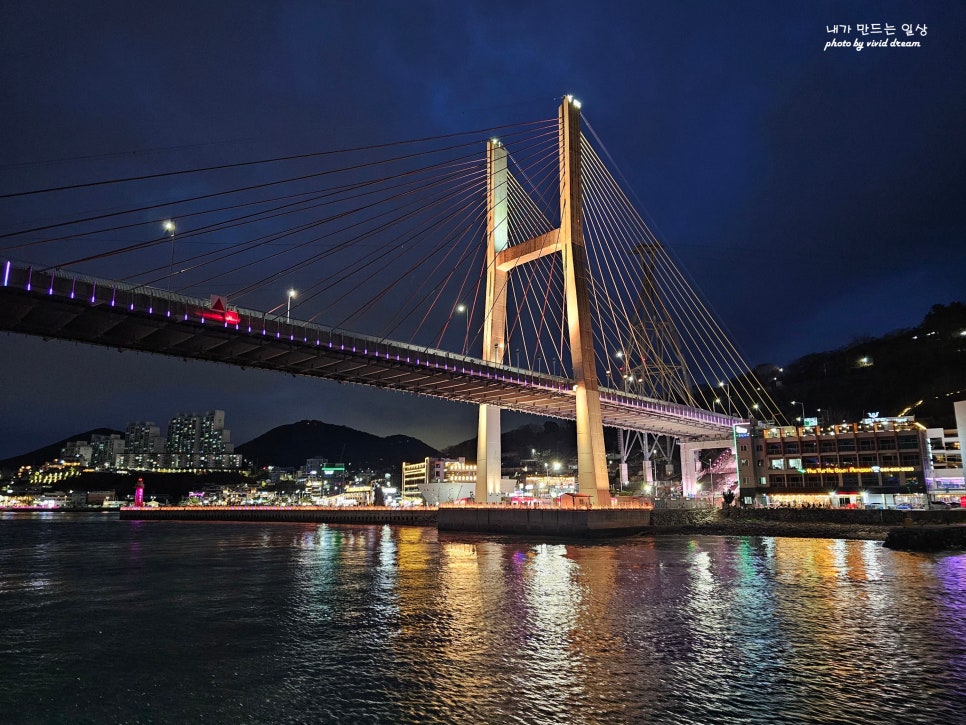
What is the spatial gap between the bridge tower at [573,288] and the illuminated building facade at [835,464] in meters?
24.9

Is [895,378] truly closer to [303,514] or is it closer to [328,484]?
[303,514]

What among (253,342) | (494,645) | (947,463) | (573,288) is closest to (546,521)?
(573,288)

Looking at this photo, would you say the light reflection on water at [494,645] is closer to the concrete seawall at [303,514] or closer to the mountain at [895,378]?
the concrete seawall at [303,514]

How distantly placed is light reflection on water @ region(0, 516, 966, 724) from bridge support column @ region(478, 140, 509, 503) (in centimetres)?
2362

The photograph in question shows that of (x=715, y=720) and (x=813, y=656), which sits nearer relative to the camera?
(x=715, y=720)

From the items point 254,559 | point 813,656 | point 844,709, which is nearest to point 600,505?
point 254,559

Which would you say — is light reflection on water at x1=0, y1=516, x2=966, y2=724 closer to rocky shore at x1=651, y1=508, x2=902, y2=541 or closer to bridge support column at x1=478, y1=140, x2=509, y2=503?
rocky shore at x1=651, y1=508, x2=902, y2=541

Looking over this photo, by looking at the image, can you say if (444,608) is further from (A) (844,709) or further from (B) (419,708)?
(A) (844,709)

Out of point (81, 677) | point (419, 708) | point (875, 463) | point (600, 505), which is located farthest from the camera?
point (875, 463)

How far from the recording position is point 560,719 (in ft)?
26.7

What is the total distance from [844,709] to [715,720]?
73.8 inches

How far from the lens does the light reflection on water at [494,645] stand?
28.7 feet

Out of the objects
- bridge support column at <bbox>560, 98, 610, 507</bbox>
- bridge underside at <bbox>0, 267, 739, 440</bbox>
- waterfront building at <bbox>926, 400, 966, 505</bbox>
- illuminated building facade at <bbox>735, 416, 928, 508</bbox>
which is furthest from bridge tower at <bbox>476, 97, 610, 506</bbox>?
waterfront building at <bbox>926, 400, 966, 505</bbox>

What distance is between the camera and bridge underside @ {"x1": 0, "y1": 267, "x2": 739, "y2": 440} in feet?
94.8
